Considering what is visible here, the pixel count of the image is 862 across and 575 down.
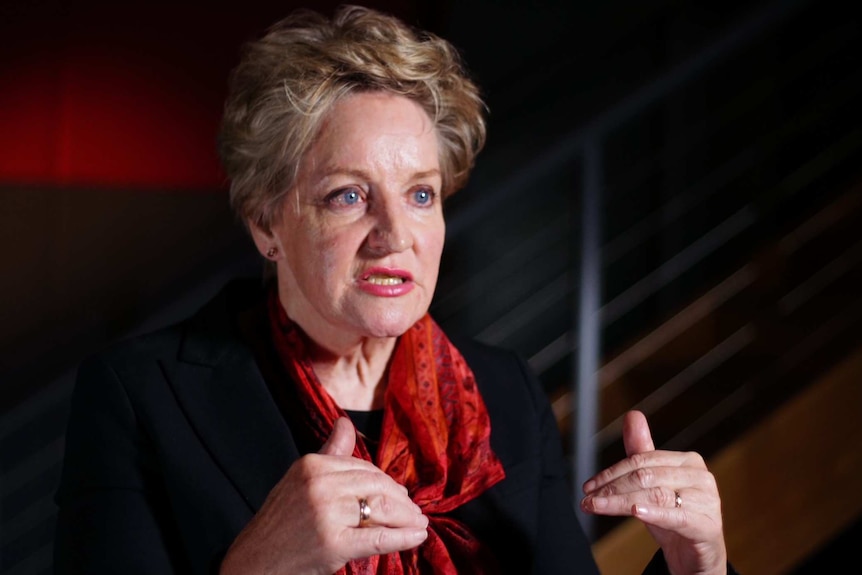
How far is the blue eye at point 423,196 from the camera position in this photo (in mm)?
1457

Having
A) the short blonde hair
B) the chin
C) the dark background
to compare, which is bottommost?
the dark background

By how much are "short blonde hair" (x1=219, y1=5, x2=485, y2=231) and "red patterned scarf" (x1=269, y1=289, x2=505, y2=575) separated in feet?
0.76

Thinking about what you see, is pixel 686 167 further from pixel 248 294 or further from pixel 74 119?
pixel 248 294

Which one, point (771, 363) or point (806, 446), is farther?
point (771, 363)

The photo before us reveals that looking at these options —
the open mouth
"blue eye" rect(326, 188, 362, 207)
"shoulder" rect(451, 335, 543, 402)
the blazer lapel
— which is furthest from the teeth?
"shoulder" rect(451, 335, 543, 402)

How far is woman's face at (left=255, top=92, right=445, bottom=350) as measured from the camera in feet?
4.61

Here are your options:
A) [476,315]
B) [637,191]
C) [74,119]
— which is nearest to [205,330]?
[74,119]

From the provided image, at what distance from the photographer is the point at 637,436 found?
1.35 metres

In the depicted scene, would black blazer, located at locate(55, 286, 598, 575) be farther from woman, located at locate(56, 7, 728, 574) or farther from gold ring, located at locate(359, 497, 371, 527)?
gold ring, located at locate(359, 497, 371, 527)

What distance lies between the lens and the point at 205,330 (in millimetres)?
1552

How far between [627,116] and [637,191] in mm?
1966

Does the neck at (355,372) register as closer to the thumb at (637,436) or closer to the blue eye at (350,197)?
the blue eye at (350,197)

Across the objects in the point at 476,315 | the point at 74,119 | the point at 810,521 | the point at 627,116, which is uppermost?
the point at 627,116

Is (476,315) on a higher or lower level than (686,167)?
lower
